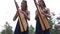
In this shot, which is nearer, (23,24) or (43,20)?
(23,24)

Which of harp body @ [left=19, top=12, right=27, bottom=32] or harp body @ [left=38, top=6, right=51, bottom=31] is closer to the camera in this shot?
harp body @ [left=19, top=12, right=27, bottom=32]

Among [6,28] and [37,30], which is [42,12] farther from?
[6,28]

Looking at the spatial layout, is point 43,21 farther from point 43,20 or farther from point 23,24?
point 23,24

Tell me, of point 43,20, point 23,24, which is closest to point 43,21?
point 43,20

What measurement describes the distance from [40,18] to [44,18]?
10 cm

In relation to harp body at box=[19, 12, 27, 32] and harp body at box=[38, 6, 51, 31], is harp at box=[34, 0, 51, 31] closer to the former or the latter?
harp body at box=[38, 6, 51, 31]

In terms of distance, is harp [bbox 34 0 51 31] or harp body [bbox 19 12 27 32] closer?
harp body [bbox 19 12 27 32]

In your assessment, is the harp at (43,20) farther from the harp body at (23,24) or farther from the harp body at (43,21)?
the harp body at (23,24)

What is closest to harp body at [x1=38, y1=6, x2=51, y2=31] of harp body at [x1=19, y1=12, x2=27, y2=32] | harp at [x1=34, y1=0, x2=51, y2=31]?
harp at [x1=34, y1=0, x2=51, y2=31]

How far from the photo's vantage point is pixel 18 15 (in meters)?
7.65

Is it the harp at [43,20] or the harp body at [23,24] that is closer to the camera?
the harp body at [23,24]

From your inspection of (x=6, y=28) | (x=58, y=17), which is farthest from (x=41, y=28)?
(x=58, y=17)

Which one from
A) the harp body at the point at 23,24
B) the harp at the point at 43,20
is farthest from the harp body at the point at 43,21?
the harp body at the point at 23,24

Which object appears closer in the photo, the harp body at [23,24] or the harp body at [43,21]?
the harp body at [23,24]
